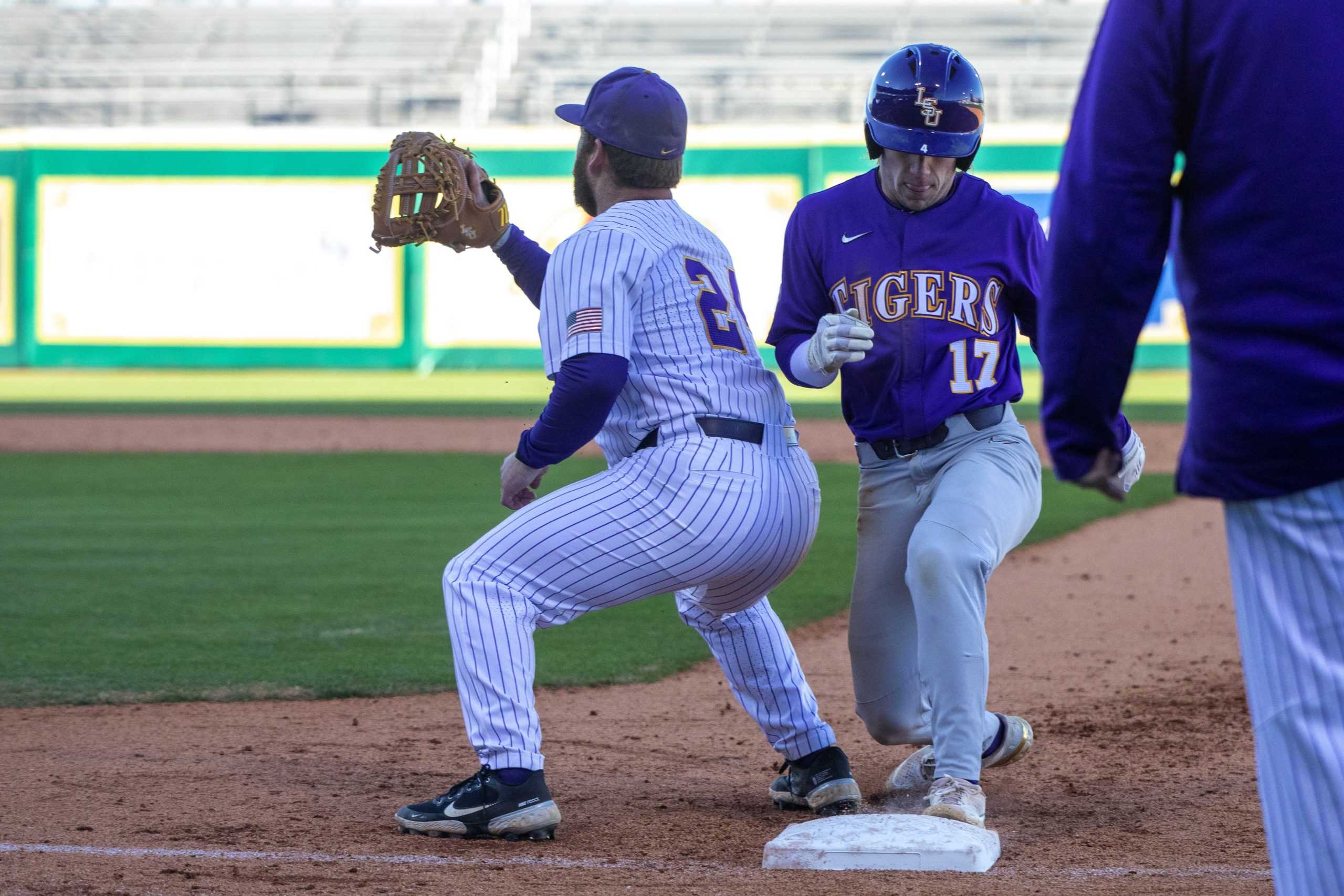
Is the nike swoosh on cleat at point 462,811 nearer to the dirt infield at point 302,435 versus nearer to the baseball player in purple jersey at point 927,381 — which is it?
the baseball player in purple jersey at point 927,381

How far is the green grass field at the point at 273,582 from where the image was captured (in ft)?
16.9

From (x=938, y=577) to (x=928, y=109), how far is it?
101 cm

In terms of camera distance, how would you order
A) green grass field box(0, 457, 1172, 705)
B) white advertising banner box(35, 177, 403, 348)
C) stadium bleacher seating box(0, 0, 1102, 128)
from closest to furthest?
green grass field box(0, 457, 1172, 705) → white advertising banner box(35, 177, 403, 348) → stadium bleacher seating box(0, 0, 1102, 128)

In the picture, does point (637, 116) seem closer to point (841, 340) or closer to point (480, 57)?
point (841, 340)

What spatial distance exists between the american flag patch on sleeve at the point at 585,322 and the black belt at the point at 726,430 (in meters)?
0.28

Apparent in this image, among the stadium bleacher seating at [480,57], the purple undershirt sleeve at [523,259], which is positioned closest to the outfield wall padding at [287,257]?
the stadium bleacher seating at [480,57]

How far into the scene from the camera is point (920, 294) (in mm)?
3371

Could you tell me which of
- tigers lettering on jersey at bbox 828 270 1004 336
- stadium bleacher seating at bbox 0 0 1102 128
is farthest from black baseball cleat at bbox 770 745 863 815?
stadium bleacher seating at bbox 0 0 1102 128

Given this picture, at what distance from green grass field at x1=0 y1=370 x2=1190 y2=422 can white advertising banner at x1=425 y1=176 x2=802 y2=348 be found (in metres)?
0.67

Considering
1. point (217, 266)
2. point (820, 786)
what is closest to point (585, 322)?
point (820, 786)

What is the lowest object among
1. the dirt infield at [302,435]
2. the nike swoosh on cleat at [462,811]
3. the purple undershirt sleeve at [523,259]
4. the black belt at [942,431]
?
the nike swoosh on cleat at [462,811]

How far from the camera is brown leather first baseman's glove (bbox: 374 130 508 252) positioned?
352cm

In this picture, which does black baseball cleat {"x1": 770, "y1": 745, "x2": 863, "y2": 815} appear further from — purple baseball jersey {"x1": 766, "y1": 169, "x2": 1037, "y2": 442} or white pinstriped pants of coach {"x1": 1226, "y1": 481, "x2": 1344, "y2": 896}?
white pinstriped pants of coach {"x1": 1226, "y1": 481, "x2": 1344, "y2": 896}

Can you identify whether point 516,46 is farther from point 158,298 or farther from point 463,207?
point 463,207
